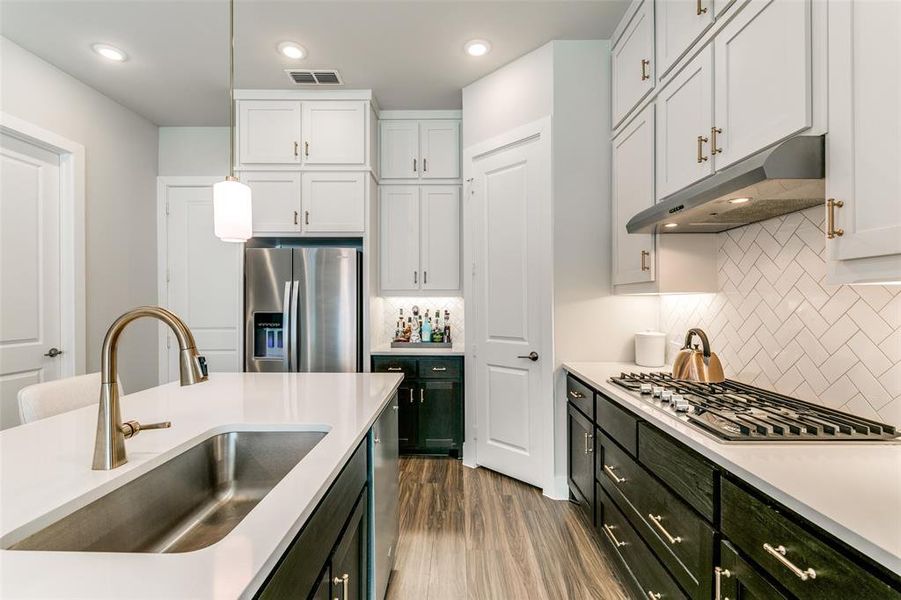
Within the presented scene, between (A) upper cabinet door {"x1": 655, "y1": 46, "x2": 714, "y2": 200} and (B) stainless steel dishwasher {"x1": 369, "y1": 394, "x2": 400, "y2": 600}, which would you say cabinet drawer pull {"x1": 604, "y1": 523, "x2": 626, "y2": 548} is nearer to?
(B) stainless steel dishwasher {"x1": 369, "y1": 394, "x2": 400, "y2": 600}

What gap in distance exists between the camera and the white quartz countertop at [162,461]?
0.56 m

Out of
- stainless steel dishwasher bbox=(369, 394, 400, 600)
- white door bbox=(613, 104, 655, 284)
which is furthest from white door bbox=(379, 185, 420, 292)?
stainless steel dishwasher bbox=(369, 394, 400, 600)

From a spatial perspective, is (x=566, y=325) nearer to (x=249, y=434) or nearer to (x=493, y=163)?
(x=493, y=163)

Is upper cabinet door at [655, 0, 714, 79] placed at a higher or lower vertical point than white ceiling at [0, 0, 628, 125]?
lower

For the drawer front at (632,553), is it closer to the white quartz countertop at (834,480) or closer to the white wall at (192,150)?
the white quartz countertop at (834,480)

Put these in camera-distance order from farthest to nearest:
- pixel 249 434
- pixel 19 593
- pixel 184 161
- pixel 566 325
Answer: pixel 184 161 < pixel 566 325 < pixel 249 434 < pixel 19 593

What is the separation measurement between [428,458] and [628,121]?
2.81m

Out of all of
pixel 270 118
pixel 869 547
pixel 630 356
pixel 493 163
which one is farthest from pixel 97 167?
pixel 869 547

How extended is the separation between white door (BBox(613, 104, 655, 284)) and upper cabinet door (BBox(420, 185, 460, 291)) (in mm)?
1464

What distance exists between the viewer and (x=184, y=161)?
3.94m

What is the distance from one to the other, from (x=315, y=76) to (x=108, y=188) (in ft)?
6.32

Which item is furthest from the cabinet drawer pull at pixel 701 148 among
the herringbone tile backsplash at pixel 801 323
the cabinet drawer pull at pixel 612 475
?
the cabinet drawer pull at pixel 612 475

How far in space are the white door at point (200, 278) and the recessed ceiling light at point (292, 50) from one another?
1.66 metres

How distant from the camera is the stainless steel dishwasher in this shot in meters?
1.45
